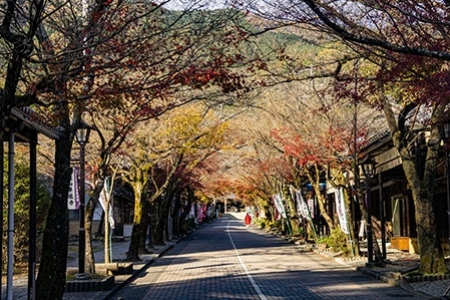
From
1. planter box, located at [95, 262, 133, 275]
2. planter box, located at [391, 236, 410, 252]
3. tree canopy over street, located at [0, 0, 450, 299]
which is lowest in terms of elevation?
planter box, located at [95, 262, 133, 275]

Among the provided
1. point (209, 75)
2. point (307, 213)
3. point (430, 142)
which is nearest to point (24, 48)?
point (209, 75)

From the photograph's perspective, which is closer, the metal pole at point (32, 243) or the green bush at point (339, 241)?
the metal pole at point (32, 243)

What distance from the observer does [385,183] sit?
132ft

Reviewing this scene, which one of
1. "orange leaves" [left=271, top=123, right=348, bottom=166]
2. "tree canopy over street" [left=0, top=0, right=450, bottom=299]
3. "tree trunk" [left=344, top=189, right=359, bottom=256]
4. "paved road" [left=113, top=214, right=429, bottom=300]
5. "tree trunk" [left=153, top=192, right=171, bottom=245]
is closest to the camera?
"tree canopy over street" [left=0, top=0, right=450, bottom=299]

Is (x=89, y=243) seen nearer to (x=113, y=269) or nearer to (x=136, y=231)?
(x=113, y=269)

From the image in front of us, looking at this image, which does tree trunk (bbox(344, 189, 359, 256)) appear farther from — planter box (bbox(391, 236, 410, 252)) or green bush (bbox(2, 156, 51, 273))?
green bush (bbox(2, 156, 51, 273))

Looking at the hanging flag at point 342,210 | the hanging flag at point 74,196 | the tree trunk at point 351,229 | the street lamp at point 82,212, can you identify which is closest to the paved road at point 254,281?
the tree trunk at point 351,229

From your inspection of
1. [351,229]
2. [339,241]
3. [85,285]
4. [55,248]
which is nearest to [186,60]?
[55,248]

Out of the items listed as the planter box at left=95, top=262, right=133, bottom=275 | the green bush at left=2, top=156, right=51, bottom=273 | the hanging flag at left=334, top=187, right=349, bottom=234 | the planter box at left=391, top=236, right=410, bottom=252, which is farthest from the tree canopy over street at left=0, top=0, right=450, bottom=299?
the planter box at left=391, top=236, right=410, bottom=252

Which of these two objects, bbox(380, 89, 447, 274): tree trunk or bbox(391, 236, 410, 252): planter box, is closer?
bbox(380, 89, 447, 274): tree trunk

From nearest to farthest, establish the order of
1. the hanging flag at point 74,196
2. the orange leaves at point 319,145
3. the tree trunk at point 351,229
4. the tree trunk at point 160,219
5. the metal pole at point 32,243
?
the metal pole at point 32,243 → the hanging flag at point 74,196 → the tree trunk at point 351,229 → the orange leaves at point 319,145 → the tree trunk at point 160,219

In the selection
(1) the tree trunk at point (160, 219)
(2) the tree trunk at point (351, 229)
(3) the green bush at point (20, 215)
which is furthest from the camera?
(1) the tree trunk at point (160, 219)

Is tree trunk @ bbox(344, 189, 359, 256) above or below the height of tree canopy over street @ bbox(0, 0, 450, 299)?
below

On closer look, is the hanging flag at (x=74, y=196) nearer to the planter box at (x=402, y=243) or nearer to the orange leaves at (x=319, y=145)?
the orange leaves at (x=319, y=145)
